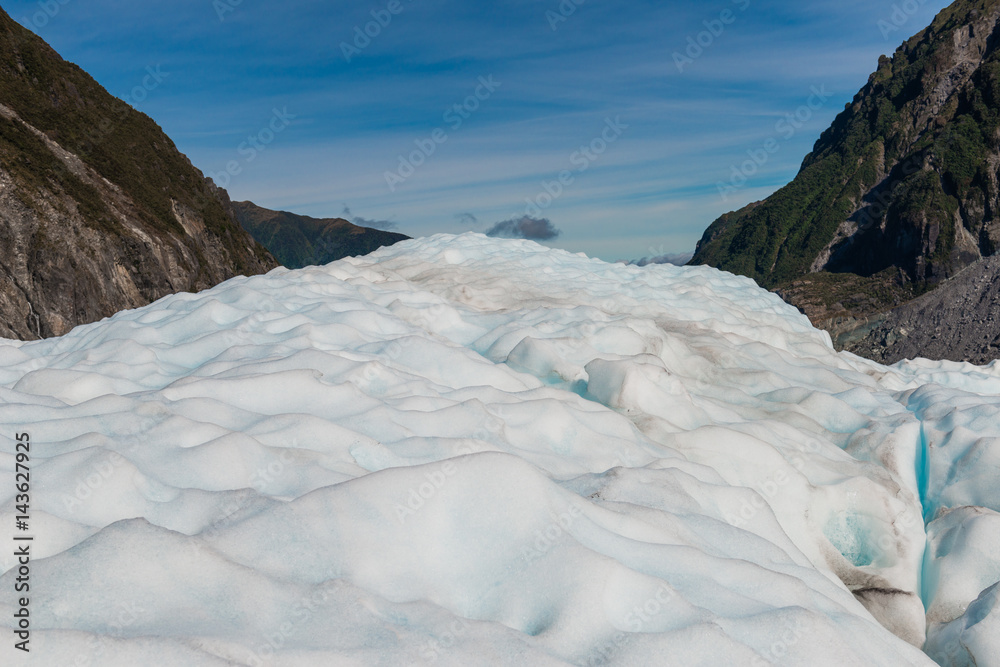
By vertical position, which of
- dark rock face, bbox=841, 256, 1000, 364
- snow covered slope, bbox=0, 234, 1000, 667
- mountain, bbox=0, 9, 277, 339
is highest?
mountain, bbox=0, 9, 277, 339

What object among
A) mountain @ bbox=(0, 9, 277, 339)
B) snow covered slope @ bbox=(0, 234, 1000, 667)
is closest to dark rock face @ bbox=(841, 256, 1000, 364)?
snow covered slope @ bbox=(0, 234, 1000, 667)

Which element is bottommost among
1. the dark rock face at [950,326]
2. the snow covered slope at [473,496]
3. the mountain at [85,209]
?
the dark rock face at [950,326]

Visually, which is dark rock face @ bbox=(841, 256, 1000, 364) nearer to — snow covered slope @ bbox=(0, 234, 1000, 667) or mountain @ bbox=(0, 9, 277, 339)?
snow covered slope @ bbox=(0, 234, 1000, 667)

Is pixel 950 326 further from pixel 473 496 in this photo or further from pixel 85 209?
pixel 85 209

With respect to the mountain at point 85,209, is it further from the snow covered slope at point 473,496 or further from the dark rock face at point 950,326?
the dark rock face at point 950,326

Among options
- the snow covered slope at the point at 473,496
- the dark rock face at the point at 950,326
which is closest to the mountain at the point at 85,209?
the snow covered slope at the point at 473,496

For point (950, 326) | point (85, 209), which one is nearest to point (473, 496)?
point (950, 326)
